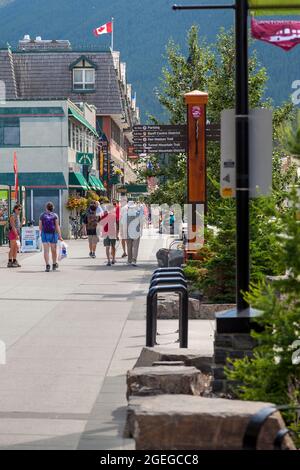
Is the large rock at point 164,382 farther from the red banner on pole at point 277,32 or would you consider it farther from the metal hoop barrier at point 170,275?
the metal hoop barrier at point 170,275

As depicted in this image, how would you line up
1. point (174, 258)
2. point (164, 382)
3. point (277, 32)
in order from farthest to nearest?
point (174, 258) → point (277, 32) → point (164, 382)

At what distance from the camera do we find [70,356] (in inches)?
459

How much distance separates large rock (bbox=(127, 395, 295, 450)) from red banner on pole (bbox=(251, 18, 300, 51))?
18.0 ft

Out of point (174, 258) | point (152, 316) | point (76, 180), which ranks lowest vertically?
point (174, 258)

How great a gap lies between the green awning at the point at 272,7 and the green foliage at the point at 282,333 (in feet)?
9.70

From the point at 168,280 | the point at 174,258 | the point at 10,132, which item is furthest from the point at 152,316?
the point at 10,132

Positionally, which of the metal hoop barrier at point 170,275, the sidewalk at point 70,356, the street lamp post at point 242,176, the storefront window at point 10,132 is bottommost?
the sidewalk at point 70,356

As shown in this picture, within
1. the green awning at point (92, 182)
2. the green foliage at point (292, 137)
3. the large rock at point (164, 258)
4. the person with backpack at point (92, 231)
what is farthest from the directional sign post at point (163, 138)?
the green awning at point (92, 182)

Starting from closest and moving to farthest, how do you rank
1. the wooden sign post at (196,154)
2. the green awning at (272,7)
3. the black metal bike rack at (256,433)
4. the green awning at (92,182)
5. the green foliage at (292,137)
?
the black metal bike rack at (256,433) < the green foliage at (292,137) < the green awning at (272,7) < the wooden sign post at (196,154) < the green awning at (92,182)

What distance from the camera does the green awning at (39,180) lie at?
2270 inches

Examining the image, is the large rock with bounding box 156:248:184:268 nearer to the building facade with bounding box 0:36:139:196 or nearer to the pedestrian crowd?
the pedestrian crowd

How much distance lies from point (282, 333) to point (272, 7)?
3467mm

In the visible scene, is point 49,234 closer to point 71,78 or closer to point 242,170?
point 242,170
